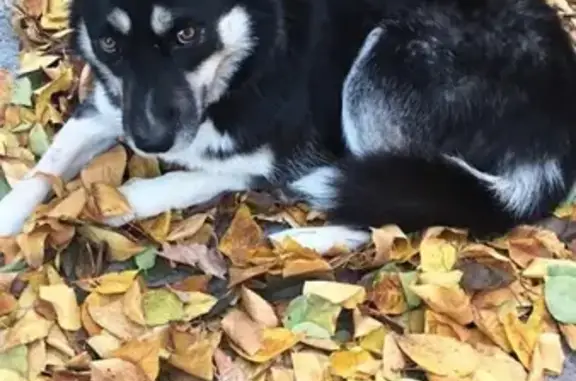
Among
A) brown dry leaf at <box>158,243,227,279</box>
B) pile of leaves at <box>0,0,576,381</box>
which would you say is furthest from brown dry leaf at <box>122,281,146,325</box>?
brown dry leaf at <box>158,243,227,279</box>

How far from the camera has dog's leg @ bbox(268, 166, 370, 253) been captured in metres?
1.95

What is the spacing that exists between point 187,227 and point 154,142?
10.2 inches

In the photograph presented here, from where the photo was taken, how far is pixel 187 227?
1986mm

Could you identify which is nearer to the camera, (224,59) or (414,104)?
(224,59)

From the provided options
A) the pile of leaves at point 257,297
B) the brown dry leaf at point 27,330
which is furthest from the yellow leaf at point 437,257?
the brown dry leaf at point 27,330

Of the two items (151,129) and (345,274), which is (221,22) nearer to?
(151,129)

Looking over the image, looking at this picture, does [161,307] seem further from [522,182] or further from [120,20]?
[522,182]

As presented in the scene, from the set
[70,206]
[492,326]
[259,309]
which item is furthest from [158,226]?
[492,326]

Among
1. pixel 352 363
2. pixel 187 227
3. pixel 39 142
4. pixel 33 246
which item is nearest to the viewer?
pixel 352 363

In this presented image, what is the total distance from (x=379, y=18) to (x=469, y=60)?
0.18 metres

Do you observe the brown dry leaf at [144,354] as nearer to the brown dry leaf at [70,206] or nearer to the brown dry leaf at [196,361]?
the brown dry leaf at [196,361]

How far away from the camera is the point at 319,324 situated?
1.84 metres

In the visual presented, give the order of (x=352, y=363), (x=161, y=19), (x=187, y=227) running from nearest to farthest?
(x=161, y=19), (x=352, y=363), (x=187, y=227)

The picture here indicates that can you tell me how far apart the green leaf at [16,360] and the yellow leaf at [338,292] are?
465mm
